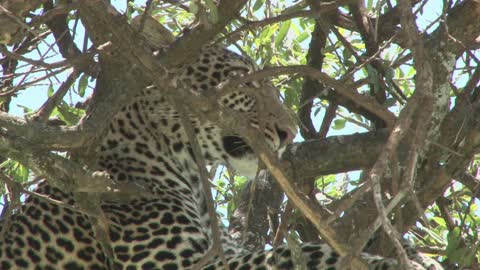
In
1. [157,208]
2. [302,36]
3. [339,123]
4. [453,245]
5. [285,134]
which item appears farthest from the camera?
[302,36]

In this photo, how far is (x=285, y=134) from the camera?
5512 mm

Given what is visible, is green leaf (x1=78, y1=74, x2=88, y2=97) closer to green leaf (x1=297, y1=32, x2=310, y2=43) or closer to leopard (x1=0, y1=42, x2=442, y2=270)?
leopard (x1=0, y1=42, x2=442, y2=270)

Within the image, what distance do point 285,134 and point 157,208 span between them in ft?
3.19

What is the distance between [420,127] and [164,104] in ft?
8.75

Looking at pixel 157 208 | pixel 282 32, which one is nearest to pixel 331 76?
pixel 282 32

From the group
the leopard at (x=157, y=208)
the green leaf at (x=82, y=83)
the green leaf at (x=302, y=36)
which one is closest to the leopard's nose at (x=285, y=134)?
the leopard at (x=157, y=208)

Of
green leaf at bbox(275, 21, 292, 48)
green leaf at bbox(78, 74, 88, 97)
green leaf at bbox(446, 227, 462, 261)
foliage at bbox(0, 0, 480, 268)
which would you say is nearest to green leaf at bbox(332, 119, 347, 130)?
foliage at bbox(0, 0, 480, 268)

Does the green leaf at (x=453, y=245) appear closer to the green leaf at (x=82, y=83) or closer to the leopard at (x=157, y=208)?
the leopard at (x=157, y=208)

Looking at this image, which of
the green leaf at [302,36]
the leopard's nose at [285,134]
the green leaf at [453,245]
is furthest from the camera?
the green leaf at [302,36]

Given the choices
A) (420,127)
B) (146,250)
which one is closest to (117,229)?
(146,250)

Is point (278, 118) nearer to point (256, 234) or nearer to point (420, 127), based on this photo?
point (256, 234)

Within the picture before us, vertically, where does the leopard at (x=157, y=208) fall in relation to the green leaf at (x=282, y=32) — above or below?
below

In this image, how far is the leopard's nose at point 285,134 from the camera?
5492mm

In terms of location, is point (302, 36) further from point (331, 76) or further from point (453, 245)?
point (453, 245)
